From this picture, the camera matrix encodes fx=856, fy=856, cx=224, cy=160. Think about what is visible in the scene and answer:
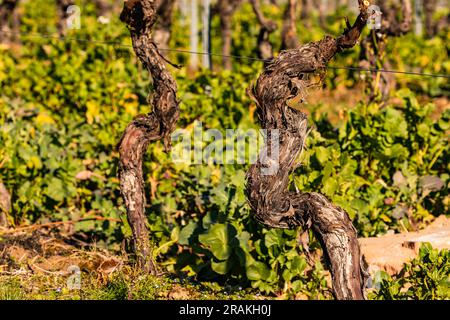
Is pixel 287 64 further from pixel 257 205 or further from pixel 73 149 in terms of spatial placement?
pixel 73 149

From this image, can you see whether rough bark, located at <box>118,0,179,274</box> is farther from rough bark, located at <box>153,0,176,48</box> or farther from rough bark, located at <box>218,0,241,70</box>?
rough bark, located at <box>218,0,241,70</box>

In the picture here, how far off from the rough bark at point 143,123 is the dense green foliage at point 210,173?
15.5 inches

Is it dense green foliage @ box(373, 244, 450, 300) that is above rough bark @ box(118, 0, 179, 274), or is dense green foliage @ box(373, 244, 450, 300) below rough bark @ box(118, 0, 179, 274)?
below

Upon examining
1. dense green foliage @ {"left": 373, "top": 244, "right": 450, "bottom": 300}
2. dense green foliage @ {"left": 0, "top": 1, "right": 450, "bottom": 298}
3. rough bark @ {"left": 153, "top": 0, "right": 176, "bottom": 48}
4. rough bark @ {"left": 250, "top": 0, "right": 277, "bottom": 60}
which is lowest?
dense green foliage @ {"left": 373, "top": 244, "right": 450, "bottom": 300}

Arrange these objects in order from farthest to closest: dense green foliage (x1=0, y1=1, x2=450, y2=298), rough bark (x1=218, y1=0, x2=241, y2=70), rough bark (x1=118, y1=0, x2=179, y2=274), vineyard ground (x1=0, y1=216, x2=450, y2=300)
A: rough bark (x1=218, y1=0, x2=241, y2=70) → dense green foliage (x1=0, y1=1, x2=450, y2=298) → rough bark (x1=118, y1=0, x2=179, y2=274) → vineyard ground (x1=0, y1=216, x2=450, y2=300)

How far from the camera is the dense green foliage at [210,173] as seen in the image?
511 centimetres

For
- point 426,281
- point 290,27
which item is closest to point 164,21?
point 290,27

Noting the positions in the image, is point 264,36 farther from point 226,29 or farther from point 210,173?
point 210,173

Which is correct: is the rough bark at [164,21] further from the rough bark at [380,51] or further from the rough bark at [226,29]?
the rough bark at [380,51]

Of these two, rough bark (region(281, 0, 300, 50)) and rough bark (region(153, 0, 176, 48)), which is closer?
rough bark (region(281, 0, 300, 50))

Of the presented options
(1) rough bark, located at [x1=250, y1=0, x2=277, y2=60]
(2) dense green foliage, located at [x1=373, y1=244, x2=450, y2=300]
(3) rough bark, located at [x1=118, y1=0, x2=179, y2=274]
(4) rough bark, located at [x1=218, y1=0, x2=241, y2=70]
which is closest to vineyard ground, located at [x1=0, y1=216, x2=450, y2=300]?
(3) rough bark, located at [x1=118, y1=0, x2=179, y2=274]

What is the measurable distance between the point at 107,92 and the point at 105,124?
120 cm

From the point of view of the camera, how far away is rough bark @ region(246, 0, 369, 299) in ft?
12.7

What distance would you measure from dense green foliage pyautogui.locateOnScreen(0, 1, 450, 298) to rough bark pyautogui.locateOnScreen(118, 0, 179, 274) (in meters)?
0.39
